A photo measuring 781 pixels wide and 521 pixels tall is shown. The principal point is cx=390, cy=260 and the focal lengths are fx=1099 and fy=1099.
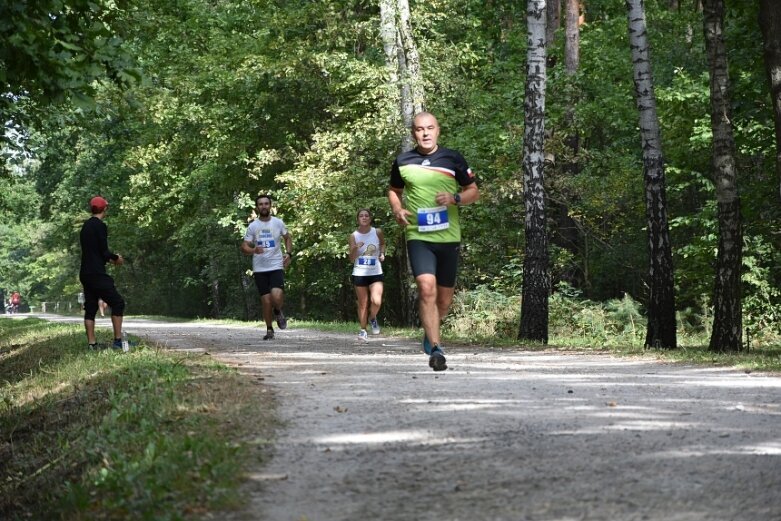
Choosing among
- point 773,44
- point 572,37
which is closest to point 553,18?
point 572,37

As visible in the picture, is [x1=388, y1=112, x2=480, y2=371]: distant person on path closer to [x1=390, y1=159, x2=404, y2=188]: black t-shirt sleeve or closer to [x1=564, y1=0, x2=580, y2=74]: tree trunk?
[x1=390, y1=159, x2=404, y2=188]: black t-shirt sleeve

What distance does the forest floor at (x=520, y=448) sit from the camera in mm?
5199

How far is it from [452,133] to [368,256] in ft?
35.8

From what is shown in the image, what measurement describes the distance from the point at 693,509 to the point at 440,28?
26.9 metres

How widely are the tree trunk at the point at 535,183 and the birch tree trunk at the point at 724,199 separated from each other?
2729mm

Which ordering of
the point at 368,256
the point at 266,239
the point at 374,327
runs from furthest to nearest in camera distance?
the point at 374,327, the point at 368,256, the point at 266,239

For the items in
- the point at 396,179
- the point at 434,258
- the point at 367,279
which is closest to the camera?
the point at 434,258

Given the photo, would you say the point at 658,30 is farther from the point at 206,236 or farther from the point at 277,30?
the point at 206,236

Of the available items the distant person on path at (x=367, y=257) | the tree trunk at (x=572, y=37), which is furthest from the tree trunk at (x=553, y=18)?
the distant person on path at (x=367, y=257)

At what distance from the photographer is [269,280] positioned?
1705cm

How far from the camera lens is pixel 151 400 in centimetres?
877

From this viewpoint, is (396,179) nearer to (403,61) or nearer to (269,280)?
(269,280)

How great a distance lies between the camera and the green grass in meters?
5.83

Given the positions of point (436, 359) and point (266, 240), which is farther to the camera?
point (266, 240)
